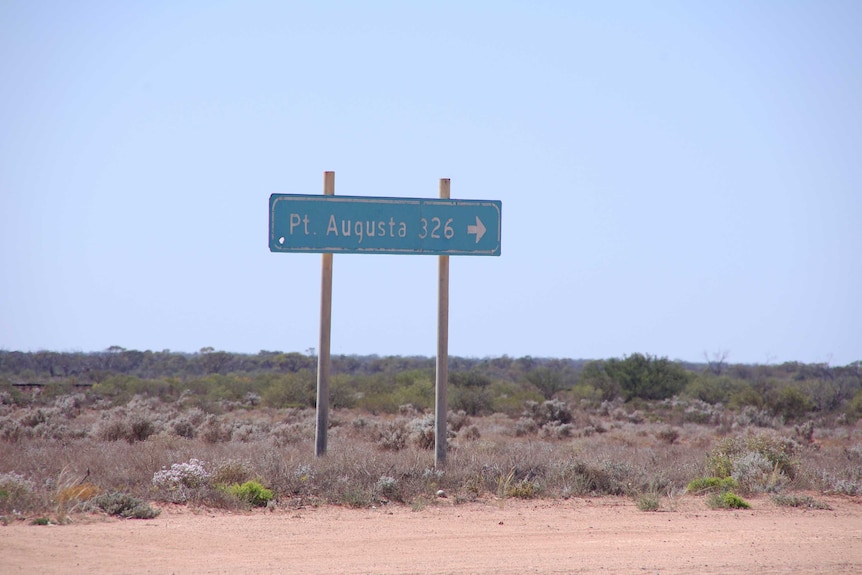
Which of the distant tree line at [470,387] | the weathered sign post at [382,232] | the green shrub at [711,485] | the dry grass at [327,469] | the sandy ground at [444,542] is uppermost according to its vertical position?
the weathered sign post at [382,232]

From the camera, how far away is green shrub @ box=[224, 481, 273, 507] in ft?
31.1

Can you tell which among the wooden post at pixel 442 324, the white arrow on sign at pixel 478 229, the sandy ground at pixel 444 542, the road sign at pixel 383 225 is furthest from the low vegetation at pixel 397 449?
the white arrow on sign at pixel 478 229

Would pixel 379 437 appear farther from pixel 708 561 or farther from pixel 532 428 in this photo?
pixel 708 561

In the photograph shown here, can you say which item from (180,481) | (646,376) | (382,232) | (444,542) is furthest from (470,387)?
(444,542)

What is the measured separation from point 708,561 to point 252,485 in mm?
5222

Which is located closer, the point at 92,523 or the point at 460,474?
the point at 92,523

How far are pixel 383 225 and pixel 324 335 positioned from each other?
1783mm

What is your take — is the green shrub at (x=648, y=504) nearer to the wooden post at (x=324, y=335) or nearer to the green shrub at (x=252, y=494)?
the wooden post at (x=324, y=335)

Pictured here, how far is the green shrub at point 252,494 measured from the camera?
947 cm

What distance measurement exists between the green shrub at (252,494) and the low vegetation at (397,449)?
0.06 feet

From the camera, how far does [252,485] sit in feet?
31.8

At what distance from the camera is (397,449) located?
15656 mm

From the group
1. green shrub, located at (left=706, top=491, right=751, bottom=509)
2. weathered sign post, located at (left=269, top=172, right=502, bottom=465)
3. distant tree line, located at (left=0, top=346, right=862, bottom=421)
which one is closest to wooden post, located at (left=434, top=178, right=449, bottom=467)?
weathered sign post, located at (left=269, top=172, right=502, bottom=465)

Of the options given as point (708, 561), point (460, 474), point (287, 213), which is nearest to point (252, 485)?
point (460, 474)
